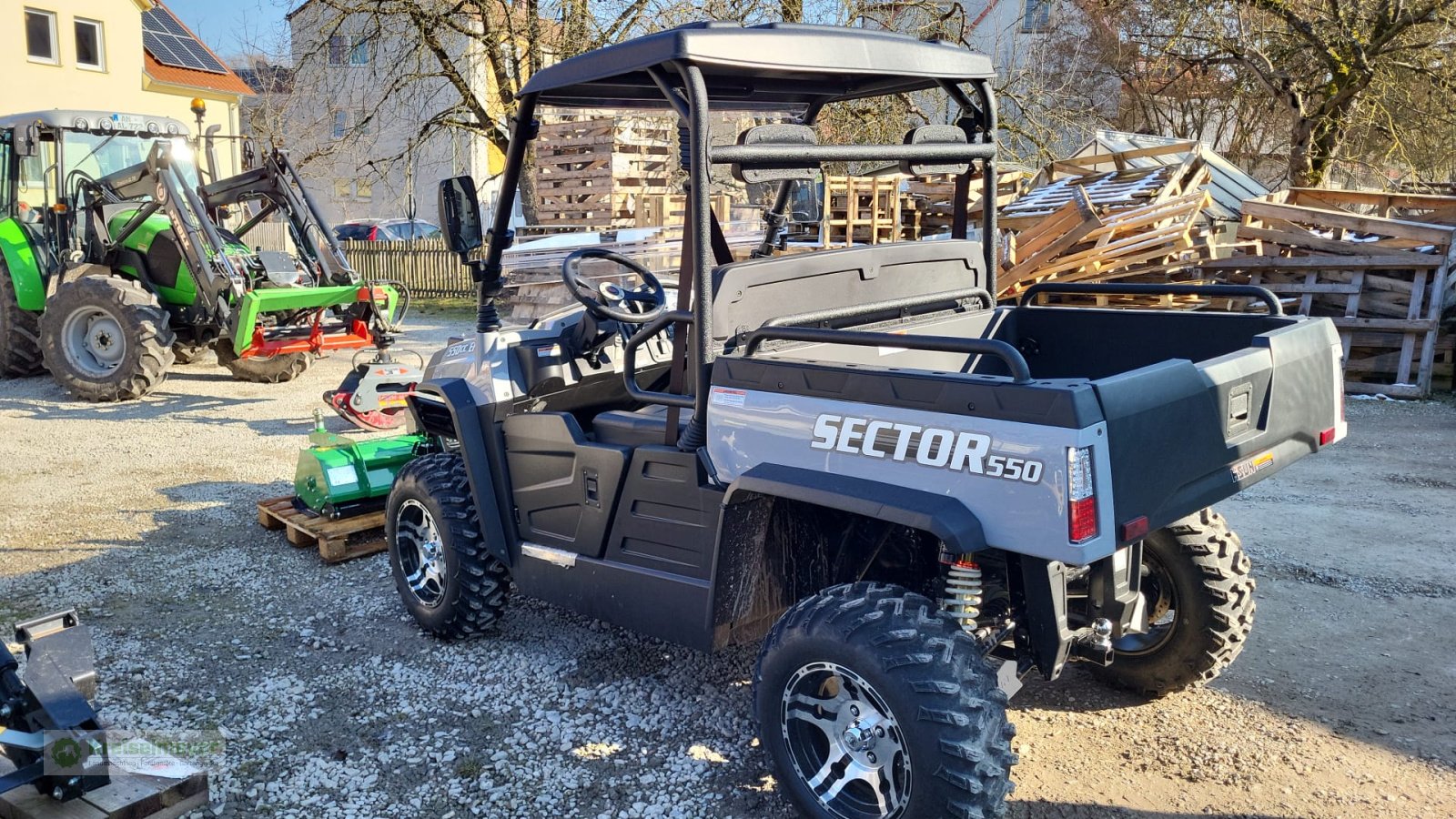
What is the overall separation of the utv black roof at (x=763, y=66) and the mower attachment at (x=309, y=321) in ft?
20.2

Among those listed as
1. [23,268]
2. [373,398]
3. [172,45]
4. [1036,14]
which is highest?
[1036,14]

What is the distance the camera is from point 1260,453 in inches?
119

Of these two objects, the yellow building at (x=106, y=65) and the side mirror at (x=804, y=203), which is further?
the yellow building at (x=106, y=65)

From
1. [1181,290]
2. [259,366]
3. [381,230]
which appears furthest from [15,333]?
[381,230]

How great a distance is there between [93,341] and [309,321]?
1.95 metres

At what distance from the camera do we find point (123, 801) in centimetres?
285

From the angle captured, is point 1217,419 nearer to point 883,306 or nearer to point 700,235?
point 883,306

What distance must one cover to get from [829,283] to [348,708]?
2.33 m

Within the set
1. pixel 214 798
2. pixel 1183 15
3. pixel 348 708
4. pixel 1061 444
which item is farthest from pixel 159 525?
pixel 1183 15

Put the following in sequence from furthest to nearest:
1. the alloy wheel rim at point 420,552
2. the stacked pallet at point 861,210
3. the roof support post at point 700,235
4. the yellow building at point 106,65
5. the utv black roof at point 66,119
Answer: the yellow building at point 106,65 → the stacked pallet at point 861,210 → the utv black roof at point 66,119 → the alloy wheel rim at point 420,552 → the roof support post at point 700,235

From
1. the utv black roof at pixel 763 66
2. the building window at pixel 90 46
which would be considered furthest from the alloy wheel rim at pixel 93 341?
the building window at pixel 90 46

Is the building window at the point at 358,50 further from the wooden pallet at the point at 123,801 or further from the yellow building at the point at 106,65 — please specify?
the wooden pallet at the point at 123,801

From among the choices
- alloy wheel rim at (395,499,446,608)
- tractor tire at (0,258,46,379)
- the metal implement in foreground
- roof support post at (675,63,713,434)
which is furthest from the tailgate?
tractor tire at (0,258,46,379)

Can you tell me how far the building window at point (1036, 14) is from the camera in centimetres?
2662
